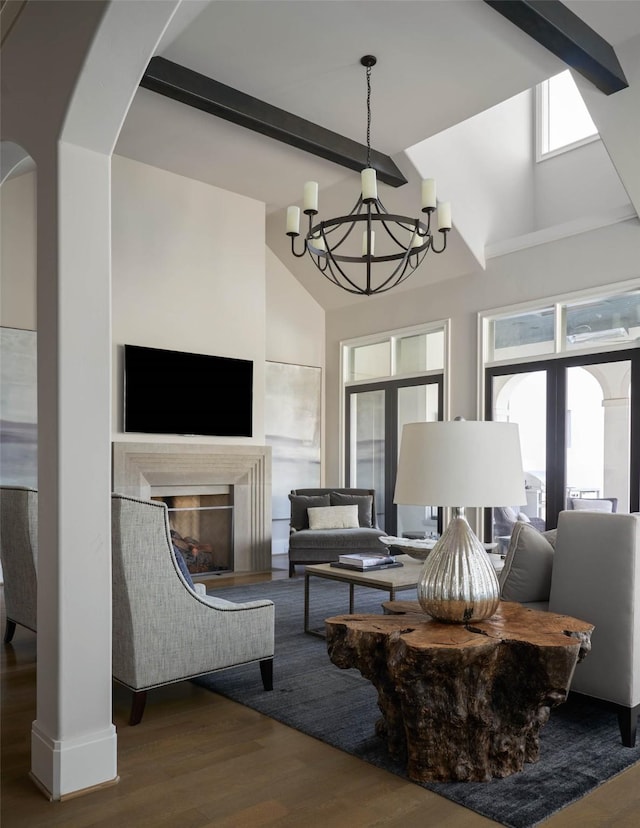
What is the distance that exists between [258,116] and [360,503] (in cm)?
383

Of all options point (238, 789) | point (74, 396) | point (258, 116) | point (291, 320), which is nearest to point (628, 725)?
point (238, 789)

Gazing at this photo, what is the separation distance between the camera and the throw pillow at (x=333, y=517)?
22.3 feet

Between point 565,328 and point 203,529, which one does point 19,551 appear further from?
point 565,328

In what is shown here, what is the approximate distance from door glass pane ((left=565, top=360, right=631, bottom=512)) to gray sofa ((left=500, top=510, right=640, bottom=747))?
10.6 feet

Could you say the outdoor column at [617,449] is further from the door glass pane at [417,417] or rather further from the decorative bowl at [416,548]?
the decorative bowl at [416,548]

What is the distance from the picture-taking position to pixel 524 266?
21.9 feet

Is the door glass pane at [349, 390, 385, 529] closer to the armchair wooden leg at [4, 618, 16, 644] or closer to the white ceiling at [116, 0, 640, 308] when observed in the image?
the white ceiling at [116, 0, 640, 308]

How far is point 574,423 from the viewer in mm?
6297

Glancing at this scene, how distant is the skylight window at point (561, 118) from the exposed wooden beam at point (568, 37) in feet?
6.53

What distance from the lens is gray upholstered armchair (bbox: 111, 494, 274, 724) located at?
2812mm

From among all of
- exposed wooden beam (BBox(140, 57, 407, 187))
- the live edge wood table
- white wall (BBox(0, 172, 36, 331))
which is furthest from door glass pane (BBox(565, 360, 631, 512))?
white wall (BBox(0, 172, 36, 331))

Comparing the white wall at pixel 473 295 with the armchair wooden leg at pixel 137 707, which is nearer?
the armchair wooden leg at pixel 137 707

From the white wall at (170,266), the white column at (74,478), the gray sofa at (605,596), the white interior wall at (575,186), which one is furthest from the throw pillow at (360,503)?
→ the white column at (74,478)

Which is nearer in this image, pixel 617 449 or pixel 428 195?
pixel 428 195
